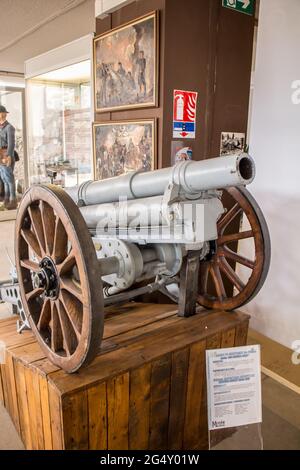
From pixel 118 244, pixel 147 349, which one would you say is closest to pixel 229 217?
pixel 118 244

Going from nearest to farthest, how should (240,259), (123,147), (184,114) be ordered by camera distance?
(240,259)
(184,114)
(123,147)

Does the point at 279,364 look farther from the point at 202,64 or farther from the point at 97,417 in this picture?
the point at 202,64

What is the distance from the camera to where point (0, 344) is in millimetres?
1946

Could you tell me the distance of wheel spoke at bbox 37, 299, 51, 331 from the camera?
67.6 inches

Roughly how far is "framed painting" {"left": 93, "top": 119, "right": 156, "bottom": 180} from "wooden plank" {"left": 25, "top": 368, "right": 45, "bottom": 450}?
4.52 feet

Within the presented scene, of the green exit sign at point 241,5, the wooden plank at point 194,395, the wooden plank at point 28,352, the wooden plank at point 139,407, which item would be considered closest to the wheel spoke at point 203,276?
the wooden plank at point 194,395

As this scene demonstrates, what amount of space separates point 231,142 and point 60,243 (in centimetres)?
158

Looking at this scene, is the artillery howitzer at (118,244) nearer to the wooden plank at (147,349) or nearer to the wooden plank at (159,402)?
→ the wooden plank at (147,349)

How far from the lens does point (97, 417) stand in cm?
→ 150

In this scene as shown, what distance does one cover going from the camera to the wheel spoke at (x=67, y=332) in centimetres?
156

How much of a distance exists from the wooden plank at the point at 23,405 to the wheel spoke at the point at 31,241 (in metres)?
0.50

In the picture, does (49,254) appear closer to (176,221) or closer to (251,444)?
(176,221)

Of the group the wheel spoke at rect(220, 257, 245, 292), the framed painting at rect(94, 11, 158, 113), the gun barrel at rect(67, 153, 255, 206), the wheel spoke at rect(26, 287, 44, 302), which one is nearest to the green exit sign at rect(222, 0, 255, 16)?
the framed painting at rect(94, 11, 158, 113)
